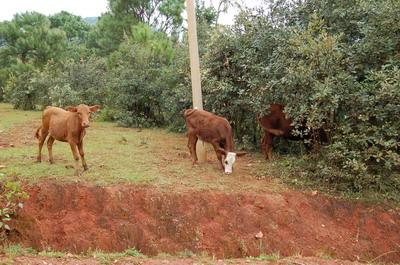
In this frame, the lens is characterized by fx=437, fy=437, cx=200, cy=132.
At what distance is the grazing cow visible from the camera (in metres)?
9.13

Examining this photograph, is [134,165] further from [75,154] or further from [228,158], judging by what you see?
[228,158]

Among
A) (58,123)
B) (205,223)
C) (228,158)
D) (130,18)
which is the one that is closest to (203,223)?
(205,223)

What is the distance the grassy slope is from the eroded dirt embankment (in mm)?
469

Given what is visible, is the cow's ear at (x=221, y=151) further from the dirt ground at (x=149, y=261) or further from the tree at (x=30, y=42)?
the tree at (x=30, y=42)

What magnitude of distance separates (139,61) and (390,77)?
11.1 m

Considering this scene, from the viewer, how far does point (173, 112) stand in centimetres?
1511

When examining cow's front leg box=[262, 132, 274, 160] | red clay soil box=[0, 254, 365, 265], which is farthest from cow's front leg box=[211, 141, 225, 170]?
red clay soil box=[0, 254, 365, 265]

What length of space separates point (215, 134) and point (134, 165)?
189 cm

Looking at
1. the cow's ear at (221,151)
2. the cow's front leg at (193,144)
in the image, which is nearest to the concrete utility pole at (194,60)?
the cow's front leg at (193,144)

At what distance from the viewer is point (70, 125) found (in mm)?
8562

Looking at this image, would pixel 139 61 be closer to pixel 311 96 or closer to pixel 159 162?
pixel 159 162

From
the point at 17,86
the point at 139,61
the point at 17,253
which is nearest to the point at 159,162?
the point at 17,253

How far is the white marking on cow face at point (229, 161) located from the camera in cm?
900

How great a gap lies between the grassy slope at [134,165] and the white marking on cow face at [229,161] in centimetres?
16
